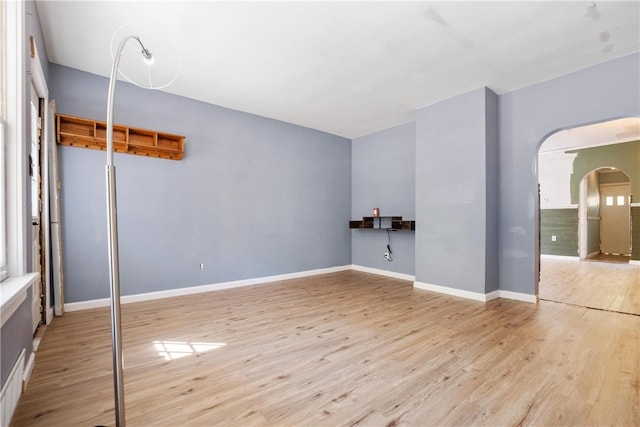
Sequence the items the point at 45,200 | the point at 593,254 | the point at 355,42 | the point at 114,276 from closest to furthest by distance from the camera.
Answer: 1. the point at 114,276
2. the point at 355,42
3. the point at 45,200
4. the point at 593,254

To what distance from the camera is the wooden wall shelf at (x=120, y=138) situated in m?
3.39

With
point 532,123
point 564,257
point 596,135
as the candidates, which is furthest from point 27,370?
point 564,257

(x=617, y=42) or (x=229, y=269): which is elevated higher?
(x=617, y=42)

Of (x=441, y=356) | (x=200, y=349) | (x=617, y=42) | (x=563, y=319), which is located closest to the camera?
(x=441, y=356)

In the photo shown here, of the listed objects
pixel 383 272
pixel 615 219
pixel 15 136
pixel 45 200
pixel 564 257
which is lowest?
pixel 564 257

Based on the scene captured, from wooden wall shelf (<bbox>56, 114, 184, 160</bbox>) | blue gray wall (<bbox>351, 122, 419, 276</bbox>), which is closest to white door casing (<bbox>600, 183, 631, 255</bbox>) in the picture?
blue gray wall (<bbox>351, 122, 419, 276</bbox>)

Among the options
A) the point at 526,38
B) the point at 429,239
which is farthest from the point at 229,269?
the point at 526,38

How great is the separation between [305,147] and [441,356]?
14.4ft

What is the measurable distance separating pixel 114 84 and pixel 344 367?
2246 millimetres

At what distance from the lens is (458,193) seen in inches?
166

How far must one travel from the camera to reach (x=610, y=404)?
172cm

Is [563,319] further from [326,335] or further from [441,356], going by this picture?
[326,335]

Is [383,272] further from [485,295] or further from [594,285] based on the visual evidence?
[594,285]

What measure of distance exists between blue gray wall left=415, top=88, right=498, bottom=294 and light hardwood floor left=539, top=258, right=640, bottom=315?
111cm
